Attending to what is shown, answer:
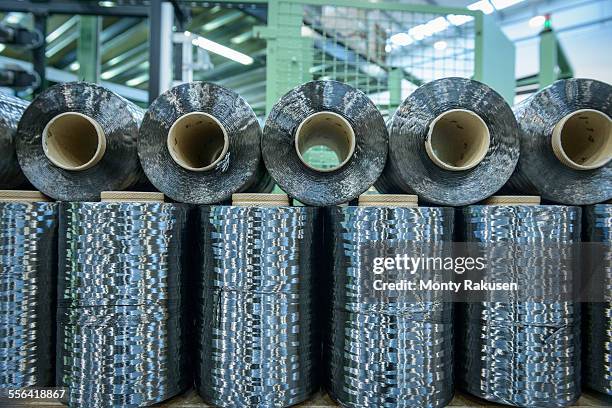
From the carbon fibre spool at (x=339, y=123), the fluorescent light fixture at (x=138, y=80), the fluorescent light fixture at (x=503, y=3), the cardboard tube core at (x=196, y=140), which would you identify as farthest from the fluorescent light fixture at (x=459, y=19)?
the fluorescent light fixture at (x=138, y=80)

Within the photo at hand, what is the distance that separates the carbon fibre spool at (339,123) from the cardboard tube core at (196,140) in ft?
0.62

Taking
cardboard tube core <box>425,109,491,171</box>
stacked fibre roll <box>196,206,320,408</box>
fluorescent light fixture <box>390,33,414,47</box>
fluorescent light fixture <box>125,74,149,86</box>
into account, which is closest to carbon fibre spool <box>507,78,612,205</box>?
cardboard tube core <box>425,109,491,171</box>

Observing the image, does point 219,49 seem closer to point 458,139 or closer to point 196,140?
point 196,140

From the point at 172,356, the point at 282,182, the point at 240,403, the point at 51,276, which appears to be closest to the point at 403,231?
the point at 282,182

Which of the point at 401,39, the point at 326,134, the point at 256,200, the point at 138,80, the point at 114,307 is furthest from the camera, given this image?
the point at 138,80

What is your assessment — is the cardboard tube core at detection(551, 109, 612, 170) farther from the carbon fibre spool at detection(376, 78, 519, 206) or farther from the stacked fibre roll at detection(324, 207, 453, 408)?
the stacked fibre roll at detection(324, 207, 453, 408)

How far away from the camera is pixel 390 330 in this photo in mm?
1064

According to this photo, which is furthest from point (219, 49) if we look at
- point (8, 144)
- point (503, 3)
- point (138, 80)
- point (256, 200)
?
point (503, 3)

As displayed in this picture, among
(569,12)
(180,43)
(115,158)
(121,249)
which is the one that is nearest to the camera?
(121,249)

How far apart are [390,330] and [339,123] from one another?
70cm

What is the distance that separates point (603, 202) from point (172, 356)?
1479 millimetres

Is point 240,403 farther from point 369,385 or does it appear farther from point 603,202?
point 603,202

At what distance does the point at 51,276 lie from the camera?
47.3 inches

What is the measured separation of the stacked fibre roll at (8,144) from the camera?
1295 mm
